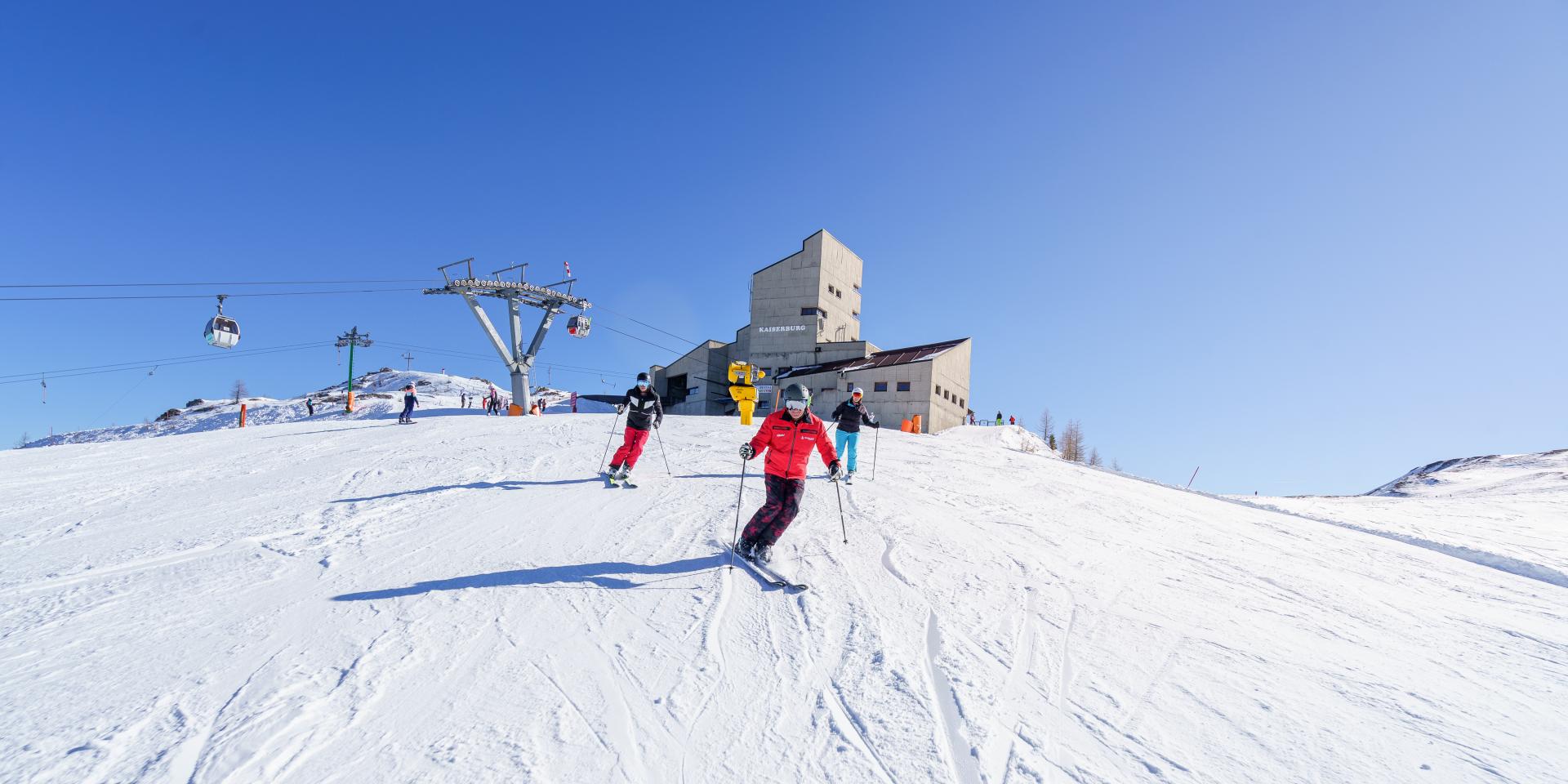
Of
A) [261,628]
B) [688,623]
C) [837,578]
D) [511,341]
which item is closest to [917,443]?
[837,578]

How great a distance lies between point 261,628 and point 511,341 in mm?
32909

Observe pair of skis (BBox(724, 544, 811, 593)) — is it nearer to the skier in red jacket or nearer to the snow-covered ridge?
the skier in red jacket

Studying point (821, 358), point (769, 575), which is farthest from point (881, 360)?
point (769, 575)

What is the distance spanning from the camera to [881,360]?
40.2 metres

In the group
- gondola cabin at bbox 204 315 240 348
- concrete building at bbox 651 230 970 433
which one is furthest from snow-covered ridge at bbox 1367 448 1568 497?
gondola cabin at bbox 204 315 240 348

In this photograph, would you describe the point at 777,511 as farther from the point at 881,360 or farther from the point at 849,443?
the point at 881,360

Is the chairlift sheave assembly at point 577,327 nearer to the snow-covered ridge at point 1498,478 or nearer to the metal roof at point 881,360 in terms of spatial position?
the metal roof at point 881,360

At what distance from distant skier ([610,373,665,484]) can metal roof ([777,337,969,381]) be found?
27.1 meters

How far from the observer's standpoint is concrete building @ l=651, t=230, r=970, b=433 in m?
35.8

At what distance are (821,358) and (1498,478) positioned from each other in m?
31.4

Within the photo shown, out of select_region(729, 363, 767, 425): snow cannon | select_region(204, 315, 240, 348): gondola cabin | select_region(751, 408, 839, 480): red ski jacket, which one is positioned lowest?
select_region(751, 408, 839, 480): red ski jacket

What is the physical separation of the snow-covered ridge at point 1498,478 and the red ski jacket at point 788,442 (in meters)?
23.9

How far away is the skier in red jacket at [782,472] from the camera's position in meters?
6.23

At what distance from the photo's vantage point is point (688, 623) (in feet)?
15.5
